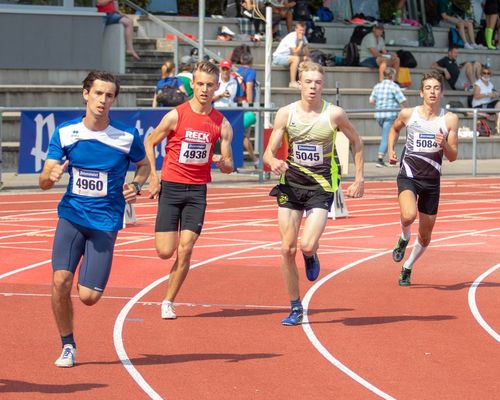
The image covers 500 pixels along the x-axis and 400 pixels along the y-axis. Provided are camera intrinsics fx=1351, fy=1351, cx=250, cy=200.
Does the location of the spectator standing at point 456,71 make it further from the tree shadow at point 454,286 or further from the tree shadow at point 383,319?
the tree shadow at point 383,319

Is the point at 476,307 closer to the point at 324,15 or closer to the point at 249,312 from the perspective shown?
the point at 249,312

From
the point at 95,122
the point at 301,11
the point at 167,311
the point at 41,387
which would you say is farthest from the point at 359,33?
the point at 41,387

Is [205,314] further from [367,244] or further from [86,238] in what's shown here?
[367,244]

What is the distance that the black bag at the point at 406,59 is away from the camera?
105 ft

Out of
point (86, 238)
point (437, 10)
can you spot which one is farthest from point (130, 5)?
point (86, 238)

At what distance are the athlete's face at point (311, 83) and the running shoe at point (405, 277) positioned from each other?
9.21 ft

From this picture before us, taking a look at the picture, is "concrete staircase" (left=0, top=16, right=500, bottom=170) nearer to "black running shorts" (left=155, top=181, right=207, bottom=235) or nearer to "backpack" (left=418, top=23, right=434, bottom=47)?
"backpack" (left=418, top=23, right=434, bottom=47)

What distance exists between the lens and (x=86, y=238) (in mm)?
8695

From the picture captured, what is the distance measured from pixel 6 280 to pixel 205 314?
8.47ft

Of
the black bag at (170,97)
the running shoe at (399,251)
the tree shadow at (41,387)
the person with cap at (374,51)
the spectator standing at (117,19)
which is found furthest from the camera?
the person with cap at (374,51)

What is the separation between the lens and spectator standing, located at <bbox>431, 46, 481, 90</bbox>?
32.6 m

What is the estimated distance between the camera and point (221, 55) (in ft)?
97.3

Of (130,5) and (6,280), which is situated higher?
(130,5)

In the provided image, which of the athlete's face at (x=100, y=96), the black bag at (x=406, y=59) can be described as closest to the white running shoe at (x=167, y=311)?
the athlete's face at (x=100, y=96)
